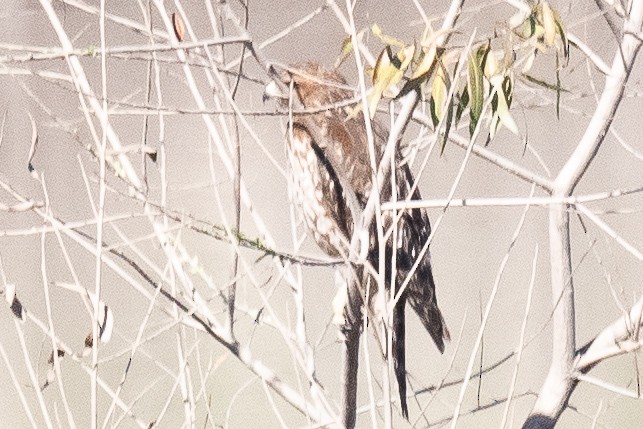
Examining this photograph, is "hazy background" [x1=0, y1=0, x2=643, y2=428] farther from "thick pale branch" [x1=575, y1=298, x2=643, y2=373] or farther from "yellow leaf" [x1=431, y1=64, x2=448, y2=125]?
"yellow leaf" [x1=431, y1=64, x2=448, y2=125]

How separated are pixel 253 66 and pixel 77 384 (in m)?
2.07

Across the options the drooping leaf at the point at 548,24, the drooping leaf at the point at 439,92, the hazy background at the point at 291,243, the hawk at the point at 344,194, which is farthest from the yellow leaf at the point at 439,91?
the hazy background at the point at 291,243

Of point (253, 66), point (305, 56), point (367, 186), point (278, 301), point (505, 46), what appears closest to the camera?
point (505, 46)

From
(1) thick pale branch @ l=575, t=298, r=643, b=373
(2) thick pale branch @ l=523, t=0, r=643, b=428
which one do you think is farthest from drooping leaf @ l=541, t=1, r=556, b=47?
(1) thick pale branch @ l=575, t=298, r=643, b=373

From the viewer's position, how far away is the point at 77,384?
5.11m

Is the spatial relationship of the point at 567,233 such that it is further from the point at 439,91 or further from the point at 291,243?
the point at 291,243

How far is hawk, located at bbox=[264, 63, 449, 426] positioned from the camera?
2.49m

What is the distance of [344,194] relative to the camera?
2523 mm

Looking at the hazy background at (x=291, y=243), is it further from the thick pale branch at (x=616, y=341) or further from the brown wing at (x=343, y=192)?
the thick pale branch at (x=616, y=341)

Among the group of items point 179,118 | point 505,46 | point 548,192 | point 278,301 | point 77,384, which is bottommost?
point 77,384

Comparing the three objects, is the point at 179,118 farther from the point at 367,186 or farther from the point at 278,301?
the point at 367,186

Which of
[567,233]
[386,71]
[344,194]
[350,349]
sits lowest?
[350,349]

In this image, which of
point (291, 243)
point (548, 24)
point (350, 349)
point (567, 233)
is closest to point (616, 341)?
point (567, 233)

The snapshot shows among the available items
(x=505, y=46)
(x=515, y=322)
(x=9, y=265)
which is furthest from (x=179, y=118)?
(x=505, y=46)
